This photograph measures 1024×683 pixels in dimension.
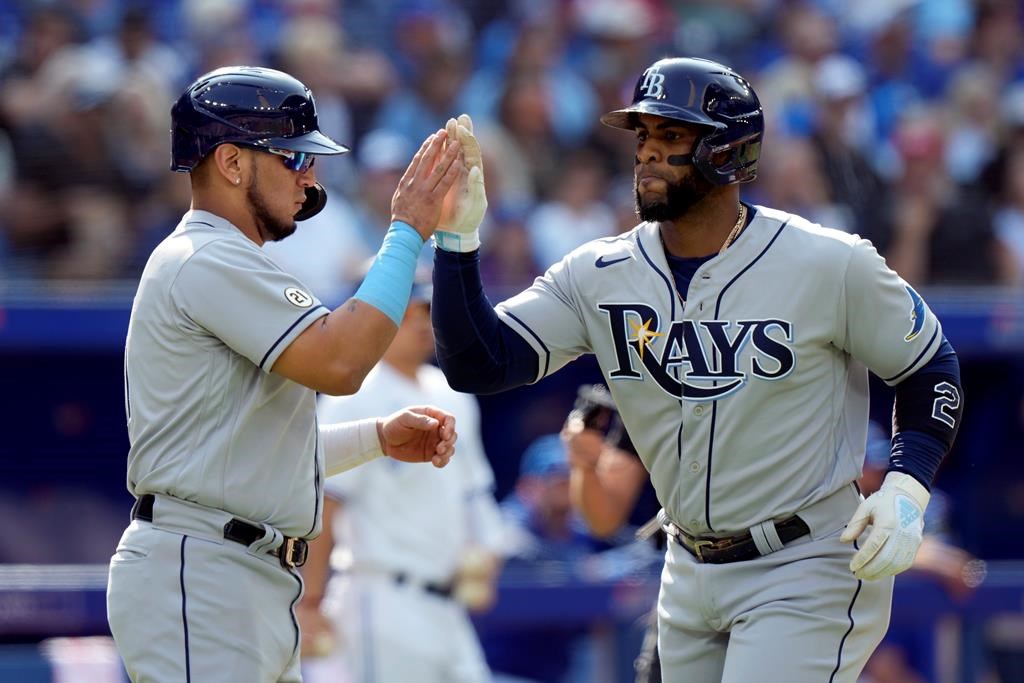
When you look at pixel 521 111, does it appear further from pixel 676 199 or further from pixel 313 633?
pixel 676 199

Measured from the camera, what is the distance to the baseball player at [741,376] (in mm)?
3471

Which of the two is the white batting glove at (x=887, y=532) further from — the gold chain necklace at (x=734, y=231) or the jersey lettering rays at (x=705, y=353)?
the gold chain necklace at (x=734, y=231)

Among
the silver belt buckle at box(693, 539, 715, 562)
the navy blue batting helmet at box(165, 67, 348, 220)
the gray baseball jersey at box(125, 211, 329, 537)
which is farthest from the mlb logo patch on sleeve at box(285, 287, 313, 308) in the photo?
the silver belt buckle at box(693, 539, 715, 562)

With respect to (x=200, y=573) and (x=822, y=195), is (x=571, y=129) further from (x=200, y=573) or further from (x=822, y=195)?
(x=200, y=573)

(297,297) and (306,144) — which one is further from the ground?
(306,144)

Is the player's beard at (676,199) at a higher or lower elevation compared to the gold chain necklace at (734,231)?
higher

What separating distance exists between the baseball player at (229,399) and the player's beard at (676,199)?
0.54 m

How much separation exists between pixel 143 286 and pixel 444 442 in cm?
76

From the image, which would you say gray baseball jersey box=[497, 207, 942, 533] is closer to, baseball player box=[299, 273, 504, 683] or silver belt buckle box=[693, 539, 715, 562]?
silver belt buckle box=[693, 539, 715, 562]

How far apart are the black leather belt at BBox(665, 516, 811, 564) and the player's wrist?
33.6 inches

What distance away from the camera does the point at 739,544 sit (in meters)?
3.50

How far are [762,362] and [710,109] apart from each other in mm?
590

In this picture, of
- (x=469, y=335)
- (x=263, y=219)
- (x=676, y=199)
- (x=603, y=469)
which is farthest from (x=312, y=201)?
(x=603, y=469)

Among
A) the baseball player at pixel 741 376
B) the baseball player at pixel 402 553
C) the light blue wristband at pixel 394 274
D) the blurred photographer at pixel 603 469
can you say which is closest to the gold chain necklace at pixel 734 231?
the baseball player at pixel 741 376
